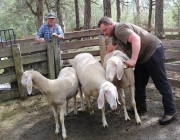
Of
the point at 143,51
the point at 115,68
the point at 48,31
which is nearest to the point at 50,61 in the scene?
the point at 48,31

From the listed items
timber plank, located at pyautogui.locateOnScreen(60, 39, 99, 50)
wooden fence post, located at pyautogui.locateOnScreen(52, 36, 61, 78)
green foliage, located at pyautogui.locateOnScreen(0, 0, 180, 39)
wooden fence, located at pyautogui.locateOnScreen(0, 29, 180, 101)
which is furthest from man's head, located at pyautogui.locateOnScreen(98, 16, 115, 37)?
green foliage, located at pyautogui.locateOnScreen(0, 0, 180, 39)

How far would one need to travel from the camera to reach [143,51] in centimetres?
374

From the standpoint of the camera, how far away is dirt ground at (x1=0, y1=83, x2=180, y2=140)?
3.74 m

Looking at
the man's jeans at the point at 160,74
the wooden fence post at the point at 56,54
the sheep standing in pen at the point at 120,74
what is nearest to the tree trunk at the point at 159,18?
the wooden fence post at the point at 56,54

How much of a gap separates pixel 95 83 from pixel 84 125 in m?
0.91

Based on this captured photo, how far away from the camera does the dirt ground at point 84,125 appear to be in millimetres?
3736

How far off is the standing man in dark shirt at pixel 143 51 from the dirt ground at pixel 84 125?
0.31m

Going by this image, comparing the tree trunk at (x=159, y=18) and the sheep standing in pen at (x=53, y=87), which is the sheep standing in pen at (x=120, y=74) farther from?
the tree trunk at (x=159, y=18)

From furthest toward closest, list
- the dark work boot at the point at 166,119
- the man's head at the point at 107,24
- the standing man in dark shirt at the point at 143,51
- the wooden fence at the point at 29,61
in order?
the wooden fence at the point at 29,61 → the dark work boot at the point at 166,119 → the man's head at the point at 107,24 → the standing man in dark shirt at the point at 143,51

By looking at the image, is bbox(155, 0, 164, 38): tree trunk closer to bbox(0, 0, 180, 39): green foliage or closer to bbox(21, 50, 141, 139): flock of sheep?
bbox(0, 0, 180, 39): green foliage

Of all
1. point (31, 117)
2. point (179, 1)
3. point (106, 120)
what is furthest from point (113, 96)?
point (179, 1)

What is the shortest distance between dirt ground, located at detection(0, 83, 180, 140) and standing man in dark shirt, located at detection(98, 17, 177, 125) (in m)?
0.31

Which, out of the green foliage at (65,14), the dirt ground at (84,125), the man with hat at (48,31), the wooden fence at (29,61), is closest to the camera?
the dirt ground at (84,125)

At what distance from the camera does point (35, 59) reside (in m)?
5.76
